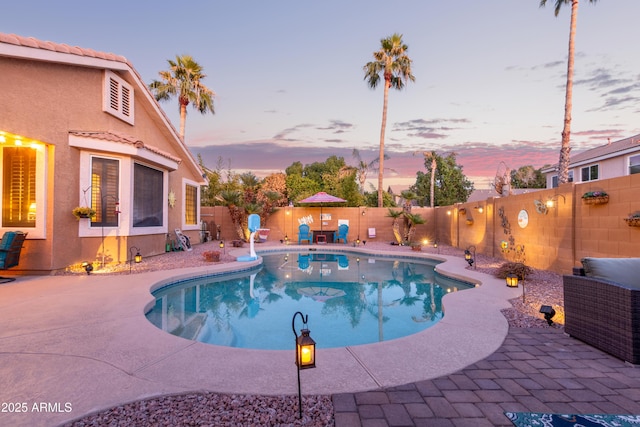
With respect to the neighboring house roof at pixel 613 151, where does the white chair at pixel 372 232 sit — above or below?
below

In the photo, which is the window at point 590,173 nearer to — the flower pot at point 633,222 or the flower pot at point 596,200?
the flower pot at point 596,200

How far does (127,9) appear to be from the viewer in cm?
1223

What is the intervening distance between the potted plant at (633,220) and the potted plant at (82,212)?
467 inches

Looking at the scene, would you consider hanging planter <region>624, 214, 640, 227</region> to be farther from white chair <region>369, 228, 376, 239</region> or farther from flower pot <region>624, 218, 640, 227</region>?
white chair <region>369, 228, 376, 239</region>

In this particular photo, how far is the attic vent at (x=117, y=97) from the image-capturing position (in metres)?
8.99

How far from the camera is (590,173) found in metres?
17.7

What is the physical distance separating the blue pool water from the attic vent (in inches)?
232

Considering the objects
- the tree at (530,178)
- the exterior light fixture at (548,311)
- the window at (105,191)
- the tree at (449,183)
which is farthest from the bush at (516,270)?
the tree at (530,178)

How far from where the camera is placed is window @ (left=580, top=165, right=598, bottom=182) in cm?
1727

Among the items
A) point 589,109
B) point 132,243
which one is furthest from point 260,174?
point 589,109

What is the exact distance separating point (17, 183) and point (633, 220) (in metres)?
13.4

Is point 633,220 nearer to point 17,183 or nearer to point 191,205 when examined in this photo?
point 17,183

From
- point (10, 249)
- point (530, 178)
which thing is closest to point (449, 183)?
point (530, 178)

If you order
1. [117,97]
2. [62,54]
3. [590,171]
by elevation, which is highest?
[62,54]
